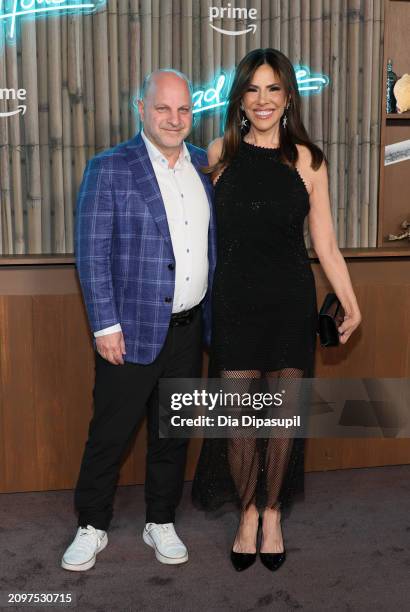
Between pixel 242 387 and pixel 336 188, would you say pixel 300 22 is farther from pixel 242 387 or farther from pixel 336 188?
pixel 242 387

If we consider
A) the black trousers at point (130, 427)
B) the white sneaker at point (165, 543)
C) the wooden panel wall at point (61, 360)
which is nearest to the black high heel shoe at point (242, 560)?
the white sneaker at point (165, 543)

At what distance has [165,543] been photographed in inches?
108

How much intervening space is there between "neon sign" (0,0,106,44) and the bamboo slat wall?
29 mm

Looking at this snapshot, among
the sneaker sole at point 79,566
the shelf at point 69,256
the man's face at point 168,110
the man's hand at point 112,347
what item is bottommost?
the sneaker sole at point 79,566

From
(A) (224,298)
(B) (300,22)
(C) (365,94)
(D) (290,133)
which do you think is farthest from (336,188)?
(A) (224,298)

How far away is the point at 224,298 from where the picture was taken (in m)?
2.59

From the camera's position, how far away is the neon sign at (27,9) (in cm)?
314

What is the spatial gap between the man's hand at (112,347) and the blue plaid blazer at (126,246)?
47 millimetres

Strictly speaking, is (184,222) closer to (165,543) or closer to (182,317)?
(182,317)

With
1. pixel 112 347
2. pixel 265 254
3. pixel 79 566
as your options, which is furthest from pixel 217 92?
pixel 79 566

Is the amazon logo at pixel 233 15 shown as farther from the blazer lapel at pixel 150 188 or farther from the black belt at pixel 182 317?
the black belt at pixel 182 317

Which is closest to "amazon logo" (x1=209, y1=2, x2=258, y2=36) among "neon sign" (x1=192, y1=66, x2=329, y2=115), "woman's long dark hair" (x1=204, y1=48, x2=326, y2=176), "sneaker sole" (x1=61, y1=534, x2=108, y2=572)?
"neon sign" (x1=192, y1=66, x2=329, y2=115)

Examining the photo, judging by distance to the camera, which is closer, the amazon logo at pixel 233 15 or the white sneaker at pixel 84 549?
the white sneaker at pixel 84 549

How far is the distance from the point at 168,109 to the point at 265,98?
1.06 ft
